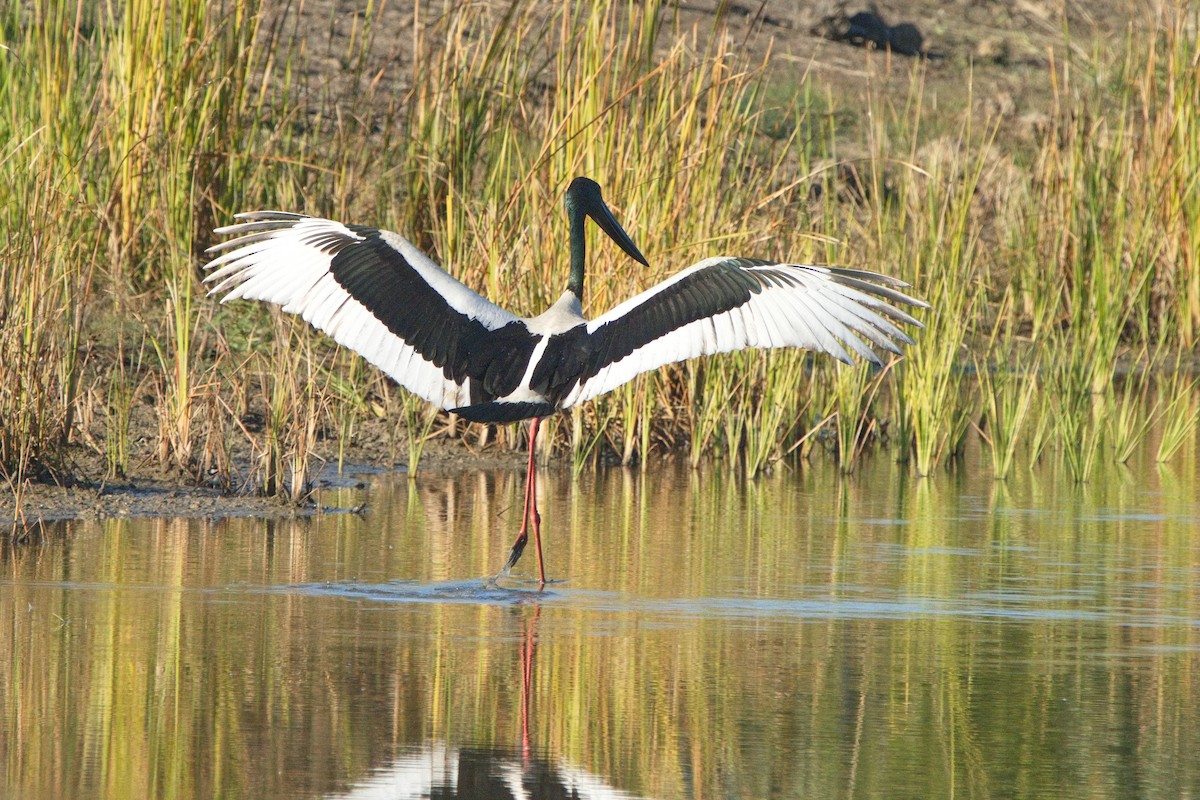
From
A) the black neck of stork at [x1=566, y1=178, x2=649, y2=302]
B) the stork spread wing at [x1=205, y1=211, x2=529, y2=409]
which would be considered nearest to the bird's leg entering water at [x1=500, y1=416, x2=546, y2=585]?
the stork spread wing at [x1=205, y1=211, x2=529, y2=409]

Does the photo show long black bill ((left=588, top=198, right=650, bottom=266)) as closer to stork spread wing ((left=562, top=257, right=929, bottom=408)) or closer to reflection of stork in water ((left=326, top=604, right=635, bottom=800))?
stork spread wing ((left=562, top=257, right=929, bottom=408))

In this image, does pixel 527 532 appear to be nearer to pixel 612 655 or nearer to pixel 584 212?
pixel 612 655

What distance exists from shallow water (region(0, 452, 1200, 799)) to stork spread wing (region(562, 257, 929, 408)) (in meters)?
0.73

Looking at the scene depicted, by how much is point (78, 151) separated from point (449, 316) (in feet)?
12.1

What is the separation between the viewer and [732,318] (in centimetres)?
699

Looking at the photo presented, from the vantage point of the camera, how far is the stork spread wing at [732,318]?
690cm

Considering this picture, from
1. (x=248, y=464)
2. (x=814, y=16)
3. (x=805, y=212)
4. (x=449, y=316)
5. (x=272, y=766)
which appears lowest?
(x=272, y=766)

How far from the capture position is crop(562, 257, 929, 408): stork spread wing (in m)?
6.90

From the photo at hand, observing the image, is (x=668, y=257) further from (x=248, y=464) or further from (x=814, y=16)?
(x=814, y=16)

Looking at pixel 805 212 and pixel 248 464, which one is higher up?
pixel 805 212

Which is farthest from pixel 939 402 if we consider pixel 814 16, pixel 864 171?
pixel 814 16

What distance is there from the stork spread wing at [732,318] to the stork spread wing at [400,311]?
0.34m

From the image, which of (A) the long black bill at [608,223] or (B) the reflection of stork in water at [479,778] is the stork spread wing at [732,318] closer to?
(A) the long black bill at [608,223]

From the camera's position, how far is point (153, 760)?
4215 millimetres
